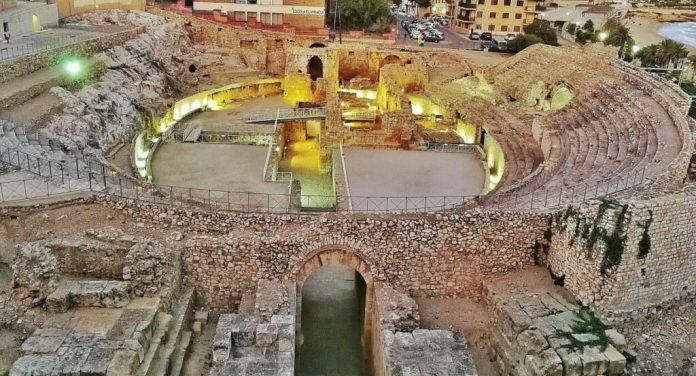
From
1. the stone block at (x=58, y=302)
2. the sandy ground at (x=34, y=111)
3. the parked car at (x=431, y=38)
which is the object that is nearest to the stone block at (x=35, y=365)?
the stone block at (x=58, y=302)

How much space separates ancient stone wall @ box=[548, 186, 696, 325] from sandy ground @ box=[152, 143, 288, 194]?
10171mm

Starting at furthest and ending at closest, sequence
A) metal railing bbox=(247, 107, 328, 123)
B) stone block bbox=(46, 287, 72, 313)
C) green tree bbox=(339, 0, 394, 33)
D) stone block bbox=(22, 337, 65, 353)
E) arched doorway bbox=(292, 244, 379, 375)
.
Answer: green tree bbox=(339, 0, 394, 33), metal railing bbox=(247, 107, 328, 123), arched doorway bbox=(292, 244, 379, 375), stone block bbox=(46, 287, 72, 313), stone block bbox=(22, 337, 65, 353)

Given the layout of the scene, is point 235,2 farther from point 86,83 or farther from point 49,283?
point 49,283

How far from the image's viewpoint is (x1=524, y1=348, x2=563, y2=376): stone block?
12.6m

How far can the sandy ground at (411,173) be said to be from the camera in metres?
22.1

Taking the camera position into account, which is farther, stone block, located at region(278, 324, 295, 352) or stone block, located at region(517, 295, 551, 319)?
stone block, located at region(517, 295, 551, 319)

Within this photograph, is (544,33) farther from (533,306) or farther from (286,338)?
(286,338)

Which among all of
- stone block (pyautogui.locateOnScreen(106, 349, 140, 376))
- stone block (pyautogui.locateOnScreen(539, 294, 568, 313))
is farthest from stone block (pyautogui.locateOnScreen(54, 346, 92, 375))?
stone block (pyautogui.locateOnScreen(539, 294, 568, 313))

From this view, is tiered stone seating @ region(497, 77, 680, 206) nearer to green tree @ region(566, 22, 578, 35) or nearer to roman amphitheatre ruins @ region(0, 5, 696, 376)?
roman amphitheatre ruins @ region(0, 5, 696, 376)

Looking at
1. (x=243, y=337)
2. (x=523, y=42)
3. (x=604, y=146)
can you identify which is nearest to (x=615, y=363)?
(x=243, y=337)

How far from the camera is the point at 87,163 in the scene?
789 inches

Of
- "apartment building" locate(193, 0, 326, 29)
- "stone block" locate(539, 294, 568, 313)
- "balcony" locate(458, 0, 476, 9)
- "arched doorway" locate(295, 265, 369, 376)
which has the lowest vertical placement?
"arched doorway" locate(295, 265, 369, 376)

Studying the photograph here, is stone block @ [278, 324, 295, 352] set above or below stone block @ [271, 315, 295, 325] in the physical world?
below

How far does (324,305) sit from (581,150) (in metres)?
11.6
